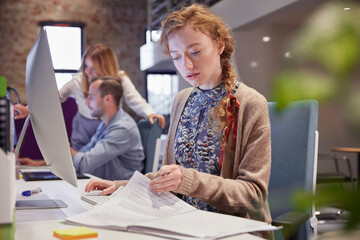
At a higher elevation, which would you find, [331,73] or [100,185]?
[331,73]

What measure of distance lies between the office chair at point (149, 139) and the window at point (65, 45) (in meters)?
6.05

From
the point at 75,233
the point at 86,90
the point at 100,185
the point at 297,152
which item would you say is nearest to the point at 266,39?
the point at 86,90

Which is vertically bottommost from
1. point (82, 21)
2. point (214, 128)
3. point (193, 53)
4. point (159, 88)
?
point (214, 128)

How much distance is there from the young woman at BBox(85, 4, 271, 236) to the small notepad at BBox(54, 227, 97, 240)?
241mm

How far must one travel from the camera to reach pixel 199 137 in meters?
1.27

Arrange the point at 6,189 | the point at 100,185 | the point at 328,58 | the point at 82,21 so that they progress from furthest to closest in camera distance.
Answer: the point at 82,21, the point at 100,185, the point at 6,189, the point at 328,58

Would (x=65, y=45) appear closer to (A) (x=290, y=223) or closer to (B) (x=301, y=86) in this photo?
(A) (x=290, y=223)

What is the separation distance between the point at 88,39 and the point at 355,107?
863cm

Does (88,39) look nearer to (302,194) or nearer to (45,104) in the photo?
(45,104)

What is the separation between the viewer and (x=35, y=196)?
1.24 meters

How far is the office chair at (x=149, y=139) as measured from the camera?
230cm

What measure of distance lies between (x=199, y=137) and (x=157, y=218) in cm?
49

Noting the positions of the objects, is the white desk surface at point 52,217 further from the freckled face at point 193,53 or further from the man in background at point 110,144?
the man in background at point 110,144

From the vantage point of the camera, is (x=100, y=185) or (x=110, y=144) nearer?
(x=100, y=185)
